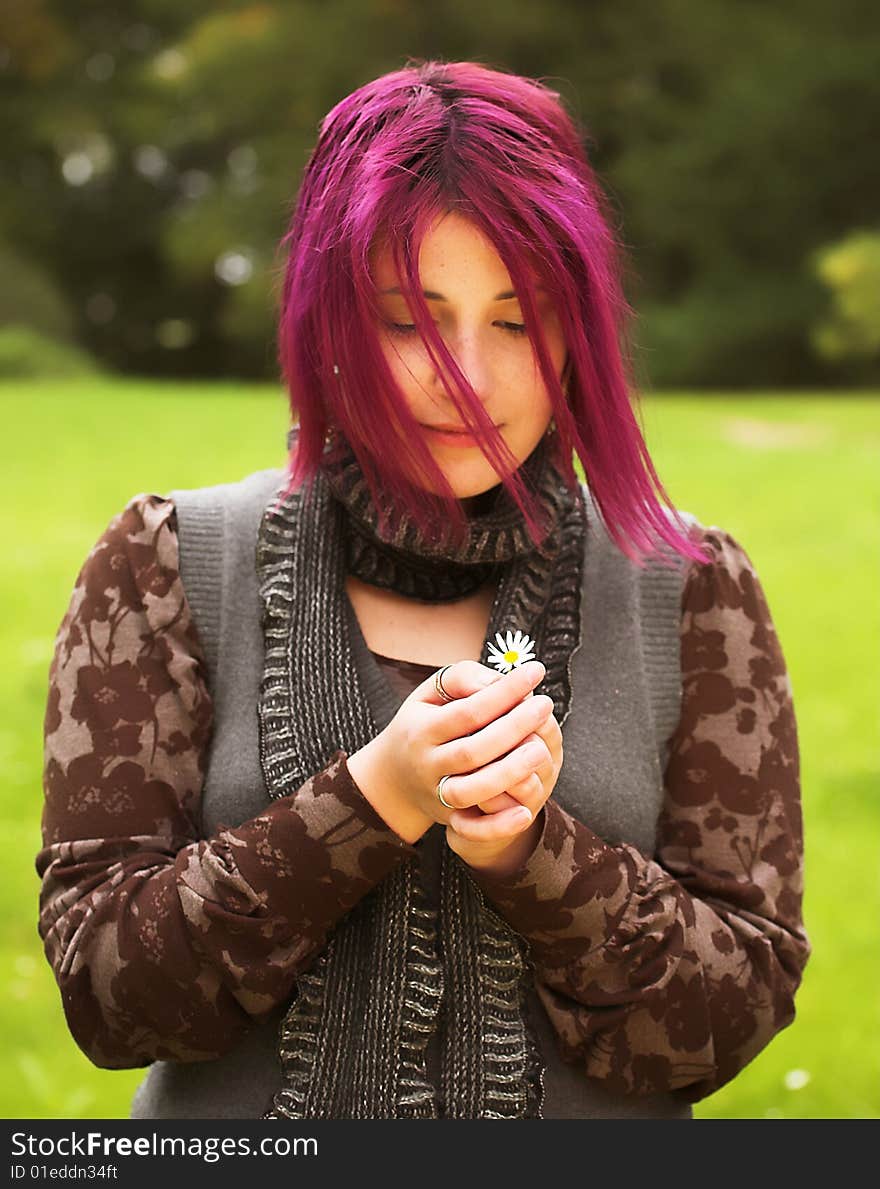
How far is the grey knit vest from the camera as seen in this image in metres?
1.54

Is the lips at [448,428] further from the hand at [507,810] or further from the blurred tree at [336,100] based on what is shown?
the blurred tree at [336,100]

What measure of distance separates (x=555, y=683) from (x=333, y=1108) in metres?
0.52

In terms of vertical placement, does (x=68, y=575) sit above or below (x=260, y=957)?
below

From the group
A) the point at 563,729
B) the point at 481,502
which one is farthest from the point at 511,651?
the point at 481,502

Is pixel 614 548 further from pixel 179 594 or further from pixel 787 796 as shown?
pixel 179 594

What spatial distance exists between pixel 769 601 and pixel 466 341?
3.68 meters

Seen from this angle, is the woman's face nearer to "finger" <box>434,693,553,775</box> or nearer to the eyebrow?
the eyebrow

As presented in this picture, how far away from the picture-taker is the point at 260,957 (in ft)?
4.65

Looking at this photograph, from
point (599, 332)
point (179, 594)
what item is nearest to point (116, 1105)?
point (179, 594)

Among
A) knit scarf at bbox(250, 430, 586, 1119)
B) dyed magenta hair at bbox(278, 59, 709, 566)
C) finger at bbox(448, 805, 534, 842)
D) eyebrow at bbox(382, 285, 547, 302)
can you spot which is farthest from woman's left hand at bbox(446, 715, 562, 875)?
eyebrow at bbox(382, 285, 547, 302)

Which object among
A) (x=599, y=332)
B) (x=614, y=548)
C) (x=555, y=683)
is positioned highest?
(x=599, y=332)

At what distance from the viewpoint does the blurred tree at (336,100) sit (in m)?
19.0

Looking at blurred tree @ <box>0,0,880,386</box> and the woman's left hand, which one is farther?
blurred tree @ <box>0,0,880,386</box>

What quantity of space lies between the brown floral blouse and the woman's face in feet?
0.99
